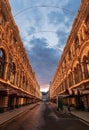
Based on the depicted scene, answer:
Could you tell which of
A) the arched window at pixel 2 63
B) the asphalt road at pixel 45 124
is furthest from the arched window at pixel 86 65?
the arched window at pixel 2 63

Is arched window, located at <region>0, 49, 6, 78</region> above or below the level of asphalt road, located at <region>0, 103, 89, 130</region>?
above

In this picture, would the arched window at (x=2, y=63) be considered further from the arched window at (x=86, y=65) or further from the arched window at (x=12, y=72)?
the arched window at (x=86, y=65)

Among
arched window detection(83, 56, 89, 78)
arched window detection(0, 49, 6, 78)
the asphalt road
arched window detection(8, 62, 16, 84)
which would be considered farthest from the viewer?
arched window detection(8, 62, 16, 84)

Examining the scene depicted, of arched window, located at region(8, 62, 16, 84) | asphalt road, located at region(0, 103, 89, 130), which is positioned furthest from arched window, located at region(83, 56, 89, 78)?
arched window, located at region(8, 62, 16, 84)

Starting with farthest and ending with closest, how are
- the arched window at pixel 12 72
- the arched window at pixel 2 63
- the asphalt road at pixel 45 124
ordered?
1. the arched window at pixel 12 72
2. the arched window at pixel 2 63
3. the asphalt road at pixel 45 124

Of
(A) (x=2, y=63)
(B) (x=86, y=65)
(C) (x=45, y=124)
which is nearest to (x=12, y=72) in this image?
(A) (x=2, y=63)

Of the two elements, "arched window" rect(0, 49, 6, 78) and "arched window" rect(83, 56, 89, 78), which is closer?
"arched window" rect(0, 49, 6, 78)

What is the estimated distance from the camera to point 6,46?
22312mm

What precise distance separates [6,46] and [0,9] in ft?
20.5

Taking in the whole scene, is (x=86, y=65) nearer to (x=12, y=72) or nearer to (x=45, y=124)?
(x=45, y=124)

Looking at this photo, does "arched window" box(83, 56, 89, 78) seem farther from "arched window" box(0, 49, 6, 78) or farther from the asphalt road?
"arched window" box(0, 49, 6, 78)

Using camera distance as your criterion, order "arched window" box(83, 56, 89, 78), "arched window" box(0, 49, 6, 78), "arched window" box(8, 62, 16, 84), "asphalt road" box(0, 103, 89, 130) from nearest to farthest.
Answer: "asphalt road" box(0, 103, 89, 130), "arched window" box(0, 49, 6, 78), "arched window" box(83, 56, 89, 78), "arched window" box(8, 62, 16, 84)

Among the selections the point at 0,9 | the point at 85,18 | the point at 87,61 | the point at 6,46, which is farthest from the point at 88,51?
the point at 0,9

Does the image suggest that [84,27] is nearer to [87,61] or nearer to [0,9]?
[87,61]
